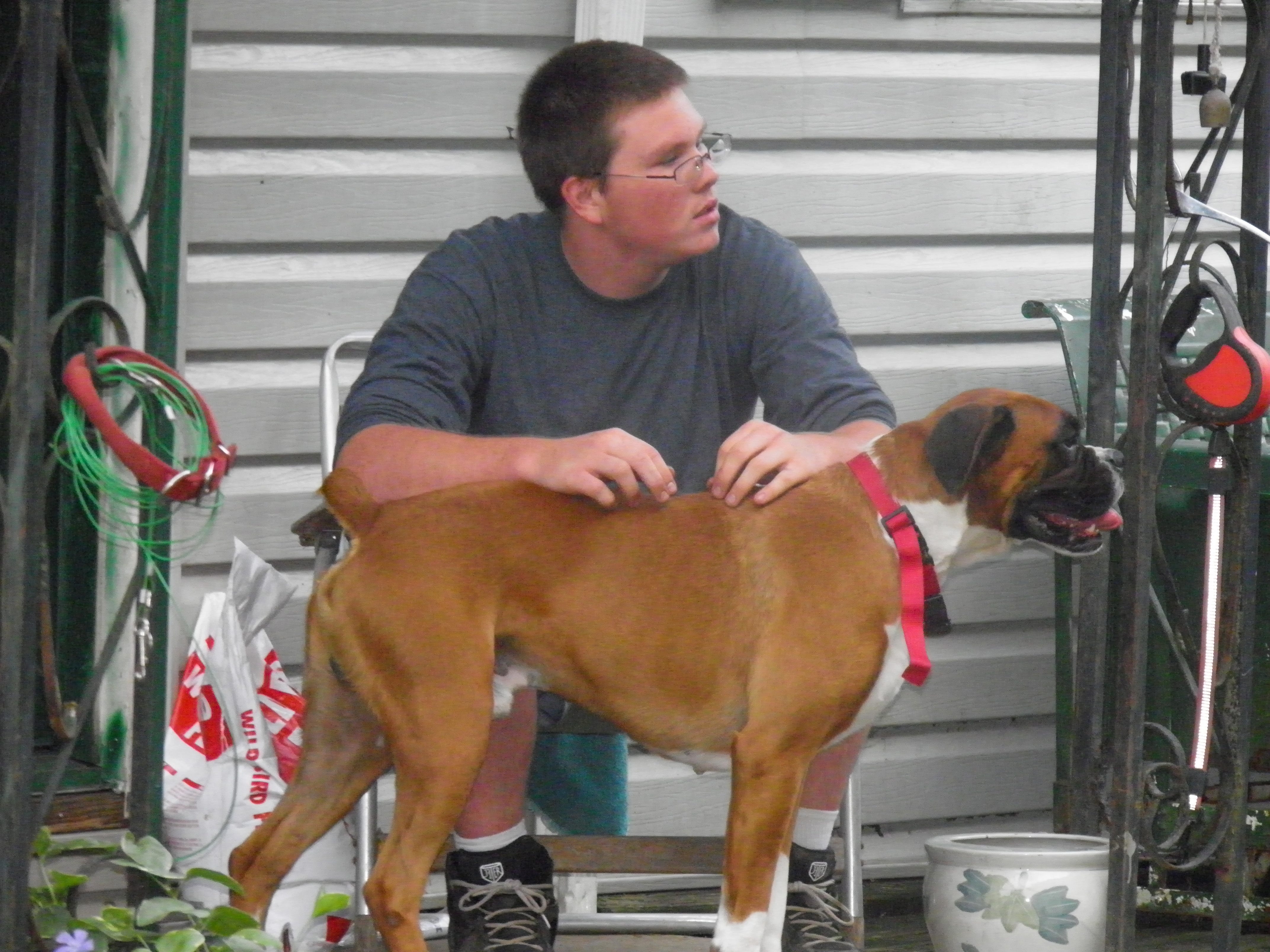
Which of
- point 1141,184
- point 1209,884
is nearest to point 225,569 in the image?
point 1141,184

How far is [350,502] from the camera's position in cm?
258

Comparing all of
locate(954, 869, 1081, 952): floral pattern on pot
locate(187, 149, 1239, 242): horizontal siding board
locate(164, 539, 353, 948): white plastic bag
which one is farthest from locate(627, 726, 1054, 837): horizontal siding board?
locate(187, 149, 1239, 242): horizontal siding board

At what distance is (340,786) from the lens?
8.92ft

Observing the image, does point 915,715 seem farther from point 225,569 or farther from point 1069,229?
point 225,569

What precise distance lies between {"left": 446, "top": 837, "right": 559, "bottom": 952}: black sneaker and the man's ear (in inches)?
46.5

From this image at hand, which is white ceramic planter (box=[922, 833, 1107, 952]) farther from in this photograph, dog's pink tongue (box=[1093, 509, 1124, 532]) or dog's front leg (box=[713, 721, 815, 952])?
dog's front leg (box=[713, 721, 815, 952])

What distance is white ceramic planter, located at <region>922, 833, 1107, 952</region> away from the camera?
10.2ft

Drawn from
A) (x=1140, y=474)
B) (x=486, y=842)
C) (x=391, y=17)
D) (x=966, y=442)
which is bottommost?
(x=486, y=842)

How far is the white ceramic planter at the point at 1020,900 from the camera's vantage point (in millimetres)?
3100

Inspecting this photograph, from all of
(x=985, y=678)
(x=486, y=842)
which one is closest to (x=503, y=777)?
(x=486, y=842)

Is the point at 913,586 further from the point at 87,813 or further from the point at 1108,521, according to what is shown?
the point at 87,813

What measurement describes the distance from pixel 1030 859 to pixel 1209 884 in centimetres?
105

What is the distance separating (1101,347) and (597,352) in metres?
1.10

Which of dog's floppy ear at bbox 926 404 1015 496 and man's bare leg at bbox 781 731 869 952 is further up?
dog's floppy ear at bbox 926 404 1015 496
